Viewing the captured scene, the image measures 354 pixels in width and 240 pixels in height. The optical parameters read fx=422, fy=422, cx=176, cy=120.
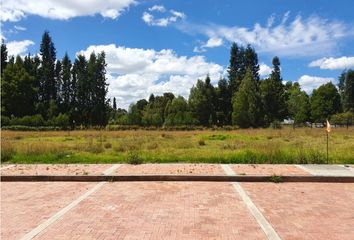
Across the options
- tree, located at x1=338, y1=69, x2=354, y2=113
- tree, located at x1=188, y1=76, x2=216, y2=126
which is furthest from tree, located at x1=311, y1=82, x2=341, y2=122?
tree, located at x1=188, y1=76, x2=216, y2=126

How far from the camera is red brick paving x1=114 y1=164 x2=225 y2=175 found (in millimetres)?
12477

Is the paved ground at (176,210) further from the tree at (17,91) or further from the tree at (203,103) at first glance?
the tree at (17,91)

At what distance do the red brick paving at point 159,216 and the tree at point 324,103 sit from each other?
254 ft

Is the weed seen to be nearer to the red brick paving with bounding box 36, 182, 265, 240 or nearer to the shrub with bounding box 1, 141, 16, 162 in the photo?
the red brick paving with bounding box 36, 182, 265, 240

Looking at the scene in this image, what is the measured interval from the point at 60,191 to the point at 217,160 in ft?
21.9

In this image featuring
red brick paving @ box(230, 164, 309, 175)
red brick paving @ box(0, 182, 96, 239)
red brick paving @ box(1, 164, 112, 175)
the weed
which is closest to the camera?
red brick paving @ box(0, 182, 96, 239)

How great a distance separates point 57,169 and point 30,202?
4.32m

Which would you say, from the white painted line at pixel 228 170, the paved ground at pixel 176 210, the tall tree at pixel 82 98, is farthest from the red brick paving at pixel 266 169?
the tall tree at pixel 82 98

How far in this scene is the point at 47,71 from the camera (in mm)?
82188

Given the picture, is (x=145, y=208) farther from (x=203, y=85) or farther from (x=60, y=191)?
(x=203, y=85)

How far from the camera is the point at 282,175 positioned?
11.9m

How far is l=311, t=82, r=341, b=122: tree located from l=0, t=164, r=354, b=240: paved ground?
248ft

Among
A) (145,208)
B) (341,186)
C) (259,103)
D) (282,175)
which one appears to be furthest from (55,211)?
(259,103)

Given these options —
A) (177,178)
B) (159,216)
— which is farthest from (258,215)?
(177,178)
